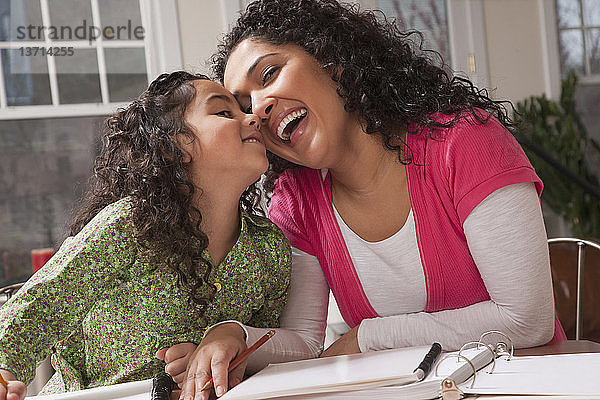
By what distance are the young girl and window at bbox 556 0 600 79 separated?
3.52 meters

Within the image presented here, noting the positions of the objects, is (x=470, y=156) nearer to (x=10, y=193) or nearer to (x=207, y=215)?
(x=207, y=215)

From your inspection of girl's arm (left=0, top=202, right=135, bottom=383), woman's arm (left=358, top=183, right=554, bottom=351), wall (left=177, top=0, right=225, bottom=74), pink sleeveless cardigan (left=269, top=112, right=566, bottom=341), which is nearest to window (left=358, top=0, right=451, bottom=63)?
wall (left=177, top=0, right=225, bottom=74)

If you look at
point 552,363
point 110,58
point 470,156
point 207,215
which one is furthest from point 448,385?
point 110,58

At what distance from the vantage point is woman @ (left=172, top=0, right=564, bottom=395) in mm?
1162

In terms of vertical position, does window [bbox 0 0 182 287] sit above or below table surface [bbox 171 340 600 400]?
above

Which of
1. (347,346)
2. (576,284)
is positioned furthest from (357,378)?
(576,284)

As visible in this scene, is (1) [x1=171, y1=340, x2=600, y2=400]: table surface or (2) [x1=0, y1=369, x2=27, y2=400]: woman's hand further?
(1) [x1=171, y1=340, x2=600, y2=400]: table surface

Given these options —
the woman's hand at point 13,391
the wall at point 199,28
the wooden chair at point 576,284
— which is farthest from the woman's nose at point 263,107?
the wall at point 199,28

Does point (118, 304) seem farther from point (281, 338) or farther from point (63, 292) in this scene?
point (281, 338)

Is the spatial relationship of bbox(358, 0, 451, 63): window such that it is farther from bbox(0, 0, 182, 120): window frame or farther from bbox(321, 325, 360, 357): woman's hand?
bbox(321, 325, 360, 357): woman's hand

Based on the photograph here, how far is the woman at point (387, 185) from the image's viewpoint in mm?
1162

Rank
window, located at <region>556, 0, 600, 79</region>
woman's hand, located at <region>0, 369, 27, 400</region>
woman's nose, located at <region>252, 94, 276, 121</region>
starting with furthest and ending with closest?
1. window, located at <region>556, 0, 600, 79</region>
2. woman's nose, located at <region>252, 94, 276, 121</region>
3. woman's hand, located at <region>0, 369, 27, 400</region>

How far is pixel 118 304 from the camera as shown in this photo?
1.20 metres

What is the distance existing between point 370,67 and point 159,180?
490 millimetres
